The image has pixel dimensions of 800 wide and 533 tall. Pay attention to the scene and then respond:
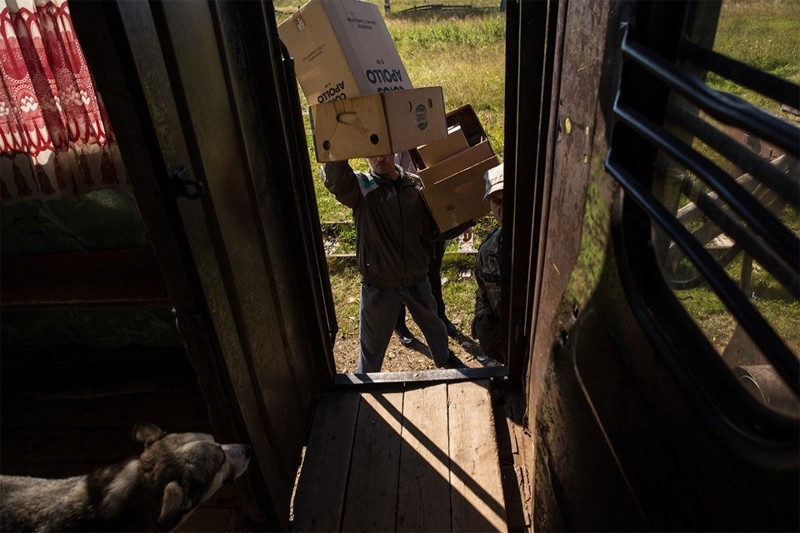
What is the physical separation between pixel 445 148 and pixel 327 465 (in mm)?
2459

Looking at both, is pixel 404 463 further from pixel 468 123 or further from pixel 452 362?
pixel 468 123

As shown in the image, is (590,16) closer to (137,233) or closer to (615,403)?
(615,403)

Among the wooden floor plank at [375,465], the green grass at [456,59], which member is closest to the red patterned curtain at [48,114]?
the wooden floor plank at [375,465]

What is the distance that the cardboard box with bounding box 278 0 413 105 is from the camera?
8.32 feet

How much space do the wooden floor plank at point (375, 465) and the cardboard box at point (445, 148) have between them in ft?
6.10

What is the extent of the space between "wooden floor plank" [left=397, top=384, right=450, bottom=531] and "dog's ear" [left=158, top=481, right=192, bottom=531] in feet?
3.54

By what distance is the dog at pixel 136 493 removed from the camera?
212cm

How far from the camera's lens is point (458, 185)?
3.63 metres

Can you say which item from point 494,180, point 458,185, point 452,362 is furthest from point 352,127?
point 452,362

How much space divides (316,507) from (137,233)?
76.0 inches

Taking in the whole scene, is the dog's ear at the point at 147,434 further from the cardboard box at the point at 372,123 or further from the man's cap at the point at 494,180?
the man's cap at the point at 494,180

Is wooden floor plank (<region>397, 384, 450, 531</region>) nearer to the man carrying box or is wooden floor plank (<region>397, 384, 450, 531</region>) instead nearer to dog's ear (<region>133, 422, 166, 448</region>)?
the man carrying box

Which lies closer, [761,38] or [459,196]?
[761,38]

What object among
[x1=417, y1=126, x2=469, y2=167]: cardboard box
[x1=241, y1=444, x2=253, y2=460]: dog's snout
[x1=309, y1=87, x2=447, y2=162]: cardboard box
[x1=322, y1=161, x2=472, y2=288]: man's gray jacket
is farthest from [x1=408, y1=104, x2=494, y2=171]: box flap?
[x1=241, y1=444, x2=253, y2=460]: dog's snout
